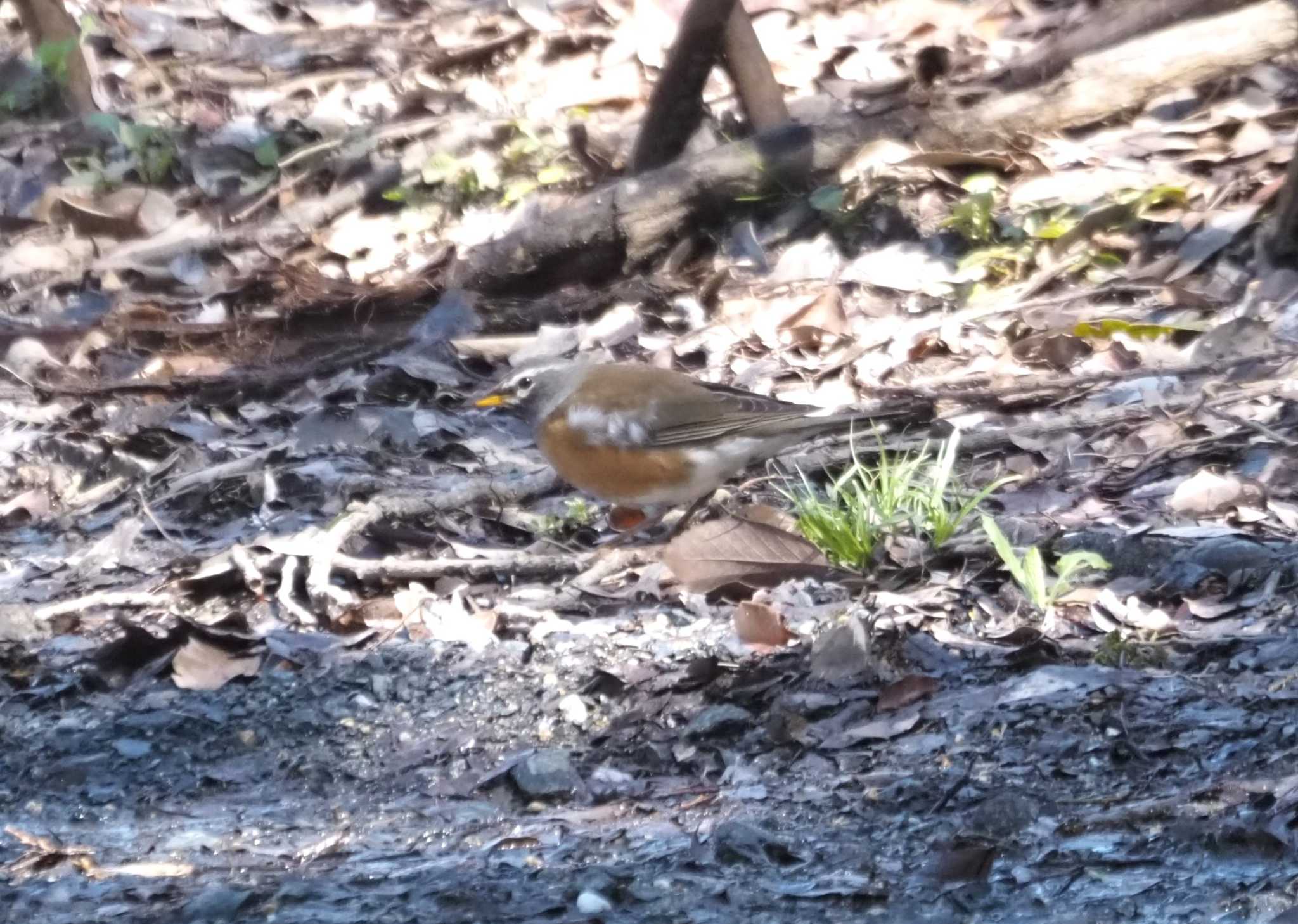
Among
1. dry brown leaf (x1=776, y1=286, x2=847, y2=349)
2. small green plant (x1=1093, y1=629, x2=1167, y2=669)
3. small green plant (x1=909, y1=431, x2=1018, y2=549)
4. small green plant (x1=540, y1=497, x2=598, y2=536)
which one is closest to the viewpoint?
small green plant (x1=1093, y1=629, x2=1167, y2=669)

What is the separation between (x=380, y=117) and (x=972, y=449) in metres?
6.15

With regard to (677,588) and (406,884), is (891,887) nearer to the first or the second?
(406,884)

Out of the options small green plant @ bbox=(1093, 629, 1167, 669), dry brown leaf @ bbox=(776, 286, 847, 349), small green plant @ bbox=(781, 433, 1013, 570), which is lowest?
dry brown leaf @ bbox=(776, 286, 847, 349)

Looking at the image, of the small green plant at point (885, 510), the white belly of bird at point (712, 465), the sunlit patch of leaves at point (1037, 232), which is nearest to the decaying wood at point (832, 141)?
the sunlit patch of leaves at point (1037, 232)

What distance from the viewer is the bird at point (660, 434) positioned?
5789 millimetres

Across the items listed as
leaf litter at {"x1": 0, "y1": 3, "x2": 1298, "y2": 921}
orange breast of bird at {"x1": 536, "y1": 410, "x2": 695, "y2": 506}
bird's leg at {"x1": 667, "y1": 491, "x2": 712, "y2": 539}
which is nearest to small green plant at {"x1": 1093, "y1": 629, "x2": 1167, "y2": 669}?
leaf litter at {"x1": 0, "y1": 3, "x2": 1298, "y2": 921}

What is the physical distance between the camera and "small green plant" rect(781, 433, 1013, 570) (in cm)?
491

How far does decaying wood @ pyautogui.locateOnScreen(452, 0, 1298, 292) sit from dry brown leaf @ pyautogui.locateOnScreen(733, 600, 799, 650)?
411 centimetres

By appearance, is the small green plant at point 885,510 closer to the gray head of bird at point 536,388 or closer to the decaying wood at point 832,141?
the gray head of bird at point 536,388

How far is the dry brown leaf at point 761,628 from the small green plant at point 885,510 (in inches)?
18.3

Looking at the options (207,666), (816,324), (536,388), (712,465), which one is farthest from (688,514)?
(207,666)

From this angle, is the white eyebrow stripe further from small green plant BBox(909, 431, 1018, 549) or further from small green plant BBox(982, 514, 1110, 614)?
small green plant BBox(982, 514, 1110, 614)

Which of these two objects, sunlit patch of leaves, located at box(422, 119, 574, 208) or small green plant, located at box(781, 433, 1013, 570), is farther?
sunlit patch of leaves, located at box(422, 119, 574, 208)

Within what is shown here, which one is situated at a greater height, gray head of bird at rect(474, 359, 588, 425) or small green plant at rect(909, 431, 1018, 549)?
small green plant at rect(909, 431, 1018, 549)
